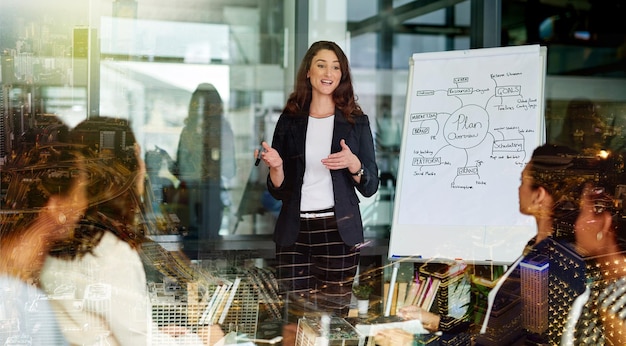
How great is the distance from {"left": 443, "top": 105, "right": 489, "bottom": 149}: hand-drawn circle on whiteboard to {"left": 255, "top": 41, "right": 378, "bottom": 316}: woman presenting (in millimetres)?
411

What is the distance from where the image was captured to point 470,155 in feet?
10.9

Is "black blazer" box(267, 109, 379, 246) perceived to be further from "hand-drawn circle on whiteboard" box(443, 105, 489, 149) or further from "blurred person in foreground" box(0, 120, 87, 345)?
"blurred person in foreground" box(0, 120, 87, 345)

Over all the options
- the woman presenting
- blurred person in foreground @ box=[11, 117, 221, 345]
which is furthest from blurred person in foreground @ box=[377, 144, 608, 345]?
blurred person in foreground @ box=[11, 117, 221, 345]

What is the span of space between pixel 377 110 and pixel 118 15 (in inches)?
116

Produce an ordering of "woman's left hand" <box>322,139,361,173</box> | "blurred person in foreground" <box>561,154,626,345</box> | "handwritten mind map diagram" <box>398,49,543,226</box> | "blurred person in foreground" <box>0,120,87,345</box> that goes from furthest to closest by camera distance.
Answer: "handwritten mind map diagram" <box>398,49,543,226</box>
"woman's left hand" <box>322,139,361,173</box>
"blurred person in foreground" <box>0,120,87,345</box>
"blurred person in foreground" <box>561,154,626,345</box>

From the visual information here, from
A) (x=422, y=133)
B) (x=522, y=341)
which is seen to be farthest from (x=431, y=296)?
(x=422, y=133)

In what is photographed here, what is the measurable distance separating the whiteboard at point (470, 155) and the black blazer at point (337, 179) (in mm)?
228

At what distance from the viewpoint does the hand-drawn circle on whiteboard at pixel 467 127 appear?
3.35 meters

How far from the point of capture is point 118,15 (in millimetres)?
4734

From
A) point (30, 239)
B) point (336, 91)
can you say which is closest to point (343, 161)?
point (336, 91)

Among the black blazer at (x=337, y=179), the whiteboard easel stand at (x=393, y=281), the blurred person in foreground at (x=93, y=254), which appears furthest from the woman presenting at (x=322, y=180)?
the blurred person in foreground at (x=93, y=254)

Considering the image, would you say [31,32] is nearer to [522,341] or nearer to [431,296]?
[431,296]

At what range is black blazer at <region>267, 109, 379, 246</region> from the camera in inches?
128

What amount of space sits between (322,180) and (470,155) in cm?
74
